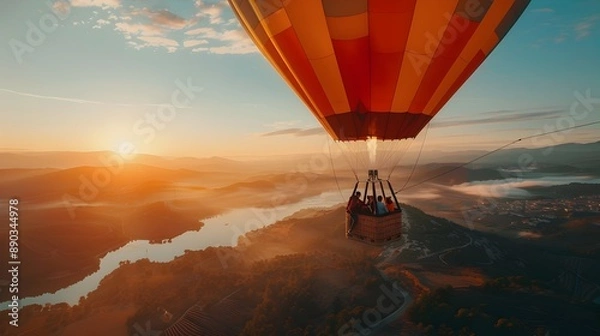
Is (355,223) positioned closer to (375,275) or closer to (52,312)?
(375,275)

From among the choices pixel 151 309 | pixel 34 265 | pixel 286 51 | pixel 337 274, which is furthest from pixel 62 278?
A: pixel 286 51

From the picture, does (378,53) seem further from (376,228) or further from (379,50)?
(376,228)

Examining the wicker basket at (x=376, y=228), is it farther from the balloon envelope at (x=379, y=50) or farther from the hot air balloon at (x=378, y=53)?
the balloon envelope at (x=379, y=50)

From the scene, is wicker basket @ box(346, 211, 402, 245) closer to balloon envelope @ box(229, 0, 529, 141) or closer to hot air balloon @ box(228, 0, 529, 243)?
hot air balloon @ box(228, 0, 529, 243)

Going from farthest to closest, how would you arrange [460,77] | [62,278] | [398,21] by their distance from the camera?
1. [62,278]
2. [460,77]
3. [398,21]

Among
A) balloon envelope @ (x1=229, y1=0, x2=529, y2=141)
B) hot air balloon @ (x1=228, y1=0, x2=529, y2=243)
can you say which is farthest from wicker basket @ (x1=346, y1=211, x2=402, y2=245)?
balloon envelope @ (x1=229, y1=0, x2=529, y2=141)
